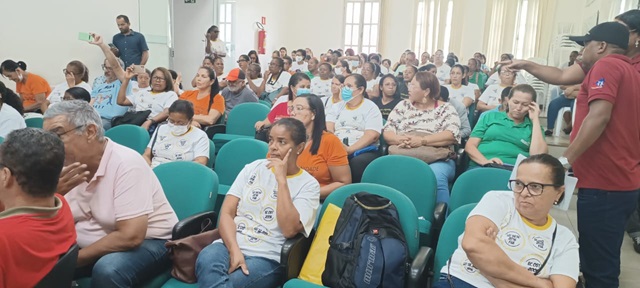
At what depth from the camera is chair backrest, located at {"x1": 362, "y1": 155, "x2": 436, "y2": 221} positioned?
2686mm

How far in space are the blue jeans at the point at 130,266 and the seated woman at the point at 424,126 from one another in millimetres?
1996

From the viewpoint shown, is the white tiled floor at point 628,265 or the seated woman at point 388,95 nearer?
the white tiled floor at point 628,265

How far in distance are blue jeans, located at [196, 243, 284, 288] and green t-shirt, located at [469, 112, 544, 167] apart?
1.95 metres

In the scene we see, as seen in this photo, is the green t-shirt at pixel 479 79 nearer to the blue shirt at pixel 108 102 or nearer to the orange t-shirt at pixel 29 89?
the blue shirt at pixel 108 102

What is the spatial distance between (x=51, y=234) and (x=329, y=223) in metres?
1.10

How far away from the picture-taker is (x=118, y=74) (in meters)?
4.54

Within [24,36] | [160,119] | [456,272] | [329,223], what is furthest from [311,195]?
[24,36]

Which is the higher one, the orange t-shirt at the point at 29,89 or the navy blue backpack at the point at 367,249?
the orange t-shirt at the point at 29,89

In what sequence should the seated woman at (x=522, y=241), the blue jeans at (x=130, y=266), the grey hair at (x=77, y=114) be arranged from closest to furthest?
the seated woman at (x=522, y=241) → the blue jeans at (x=130, y=266) → the grey hair at (x=77, y=114)

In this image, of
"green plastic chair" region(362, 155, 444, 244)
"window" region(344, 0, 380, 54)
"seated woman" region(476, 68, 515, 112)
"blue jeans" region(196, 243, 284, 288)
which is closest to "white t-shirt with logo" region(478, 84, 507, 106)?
"seated woman" region(476, 68, 515, 112)

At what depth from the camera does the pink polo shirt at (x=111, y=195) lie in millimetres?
1891

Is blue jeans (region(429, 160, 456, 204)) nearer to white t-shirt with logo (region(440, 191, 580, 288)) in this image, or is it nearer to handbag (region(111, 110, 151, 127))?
white t-shirt with logo (region(440, 191, 580, 288))

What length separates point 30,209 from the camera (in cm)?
139

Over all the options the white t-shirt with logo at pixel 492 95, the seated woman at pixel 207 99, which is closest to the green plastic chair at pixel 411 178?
the seated woman at pixel 207 99
